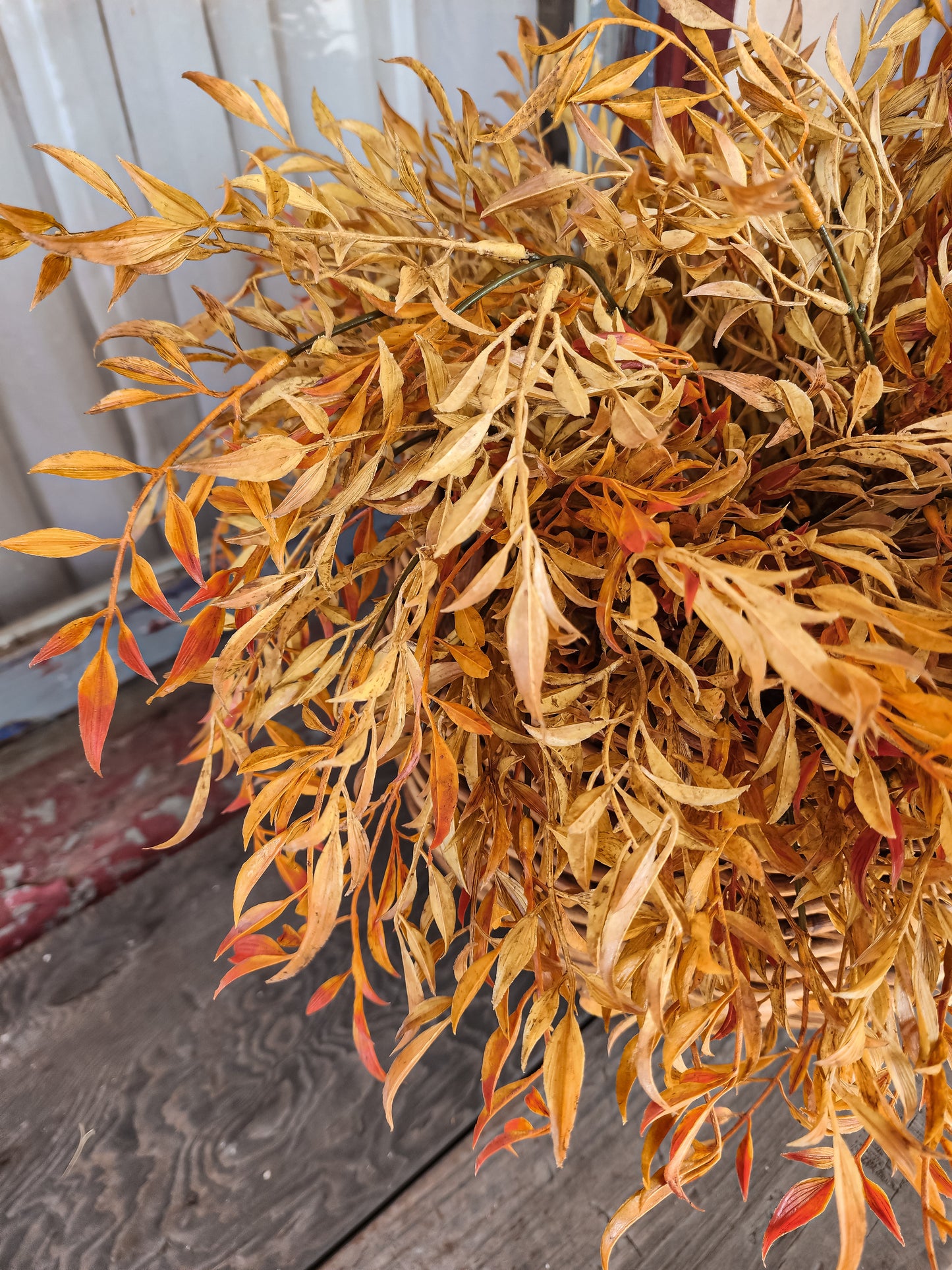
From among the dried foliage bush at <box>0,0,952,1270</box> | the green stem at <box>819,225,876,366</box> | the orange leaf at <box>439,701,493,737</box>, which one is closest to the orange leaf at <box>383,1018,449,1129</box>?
the dried foliage bush at <box>0,0,952,1270</box>

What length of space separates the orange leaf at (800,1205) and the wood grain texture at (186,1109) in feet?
0.63

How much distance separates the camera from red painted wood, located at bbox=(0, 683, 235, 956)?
0.53 m

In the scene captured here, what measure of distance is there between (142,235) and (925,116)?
0.90ft

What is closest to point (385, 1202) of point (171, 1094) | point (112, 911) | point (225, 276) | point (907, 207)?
point (171, 1094)

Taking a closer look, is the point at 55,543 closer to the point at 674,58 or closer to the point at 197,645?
the point at 197,645

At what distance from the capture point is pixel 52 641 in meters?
0.24

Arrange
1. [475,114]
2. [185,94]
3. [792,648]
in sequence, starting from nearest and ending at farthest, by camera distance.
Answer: [792,648] < [475,114] < [185,94]

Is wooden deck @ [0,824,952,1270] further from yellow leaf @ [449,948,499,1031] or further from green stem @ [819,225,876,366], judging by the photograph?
green stem @ [819,225,876,366]

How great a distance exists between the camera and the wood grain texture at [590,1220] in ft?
1.21

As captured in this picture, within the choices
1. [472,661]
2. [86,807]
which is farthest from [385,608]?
[86,807]

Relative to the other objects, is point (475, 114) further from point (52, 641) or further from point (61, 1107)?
point (61, 1107)

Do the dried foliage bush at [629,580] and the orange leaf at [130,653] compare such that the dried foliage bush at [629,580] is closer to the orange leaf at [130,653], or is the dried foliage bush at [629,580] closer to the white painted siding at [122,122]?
the orange leaf at [130,653]

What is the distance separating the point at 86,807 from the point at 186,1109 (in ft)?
0.74

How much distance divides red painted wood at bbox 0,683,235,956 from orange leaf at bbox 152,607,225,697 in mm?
343
